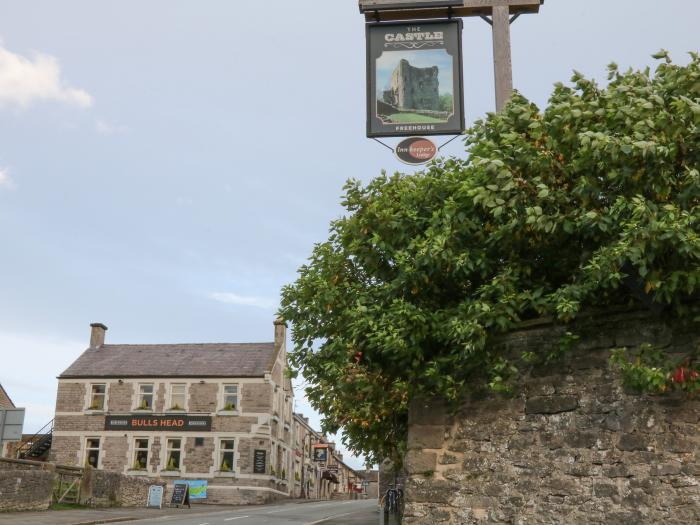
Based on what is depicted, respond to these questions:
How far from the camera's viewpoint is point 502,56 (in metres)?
11.2

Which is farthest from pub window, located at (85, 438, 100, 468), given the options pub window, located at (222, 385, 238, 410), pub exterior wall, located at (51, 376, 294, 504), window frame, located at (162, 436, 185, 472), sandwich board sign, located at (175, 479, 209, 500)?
pub window, located at (222, 385, 238, 410)

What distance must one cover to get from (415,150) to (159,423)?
3628cm

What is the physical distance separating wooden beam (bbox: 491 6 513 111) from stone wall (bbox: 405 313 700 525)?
3.93 metres

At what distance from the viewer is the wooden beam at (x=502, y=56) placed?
35.8 ft

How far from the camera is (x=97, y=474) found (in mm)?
29016

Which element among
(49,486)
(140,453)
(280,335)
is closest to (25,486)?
(49,486)

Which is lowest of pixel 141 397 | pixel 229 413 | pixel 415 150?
pixel 229 413

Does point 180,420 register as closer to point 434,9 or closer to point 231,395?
point 231,395

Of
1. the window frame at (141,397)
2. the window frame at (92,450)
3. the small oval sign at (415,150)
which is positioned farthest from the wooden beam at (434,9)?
the window frame at (92,450)

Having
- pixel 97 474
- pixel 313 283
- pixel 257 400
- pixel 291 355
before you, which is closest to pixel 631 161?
pixel 313 283

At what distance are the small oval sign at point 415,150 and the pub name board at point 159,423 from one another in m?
34.7

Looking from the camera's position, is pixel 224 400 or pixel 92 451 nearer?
pixel 224 400

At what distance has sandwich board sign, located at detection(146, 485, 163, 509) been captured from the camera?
32969mm

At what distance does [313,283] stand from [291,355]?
1.52 metres
